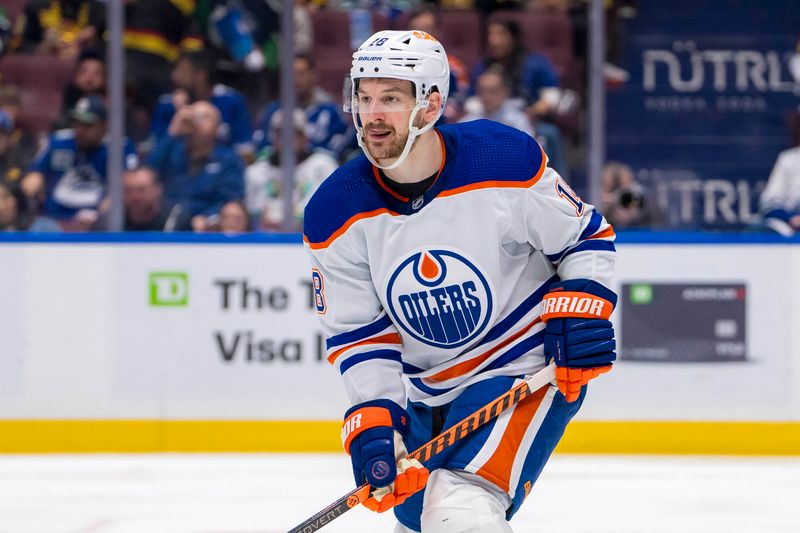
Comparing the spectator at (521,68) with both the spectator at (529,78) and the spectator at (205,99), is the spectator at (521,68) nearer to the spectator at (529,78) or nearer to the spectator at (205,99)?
the spectator at (529,78)

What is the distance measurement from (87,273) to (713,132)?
264 centimetres

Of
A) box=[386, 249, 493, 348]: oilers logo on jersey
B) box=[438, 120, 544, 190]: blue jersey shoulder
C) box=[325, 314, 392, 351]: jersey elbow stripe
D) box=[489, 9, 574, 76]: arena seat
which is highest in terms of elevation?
box=[489, 9, 574, 76]: arena seat

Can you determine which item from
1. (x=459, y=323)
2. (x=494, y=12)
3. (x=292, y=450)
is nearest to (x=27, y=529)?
(x=292, y=450)

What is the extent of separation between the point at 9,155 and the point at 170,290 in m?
0.94

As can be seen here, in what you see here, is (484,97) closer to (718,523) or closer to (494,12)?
(494,12)

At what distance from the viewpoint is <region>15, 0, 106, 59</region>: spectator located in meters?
5.02

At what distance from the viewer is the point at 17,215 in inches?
191

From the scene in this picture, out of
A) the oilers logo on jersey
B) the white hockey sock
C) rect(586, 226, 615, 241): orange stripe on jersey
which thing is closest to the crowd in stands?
rect(586, 226, 615, 241): orange stripe on jersey

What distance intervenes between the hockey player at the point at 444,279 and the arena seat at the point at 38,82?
3.09 m

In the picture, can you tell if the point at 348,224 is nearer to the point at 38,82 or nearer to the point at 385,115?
the point at 385,115

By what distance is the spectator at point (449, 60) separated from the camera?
5.02m

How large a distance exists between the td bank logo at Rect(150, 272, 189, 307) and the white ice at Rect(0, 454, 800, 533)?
56cm

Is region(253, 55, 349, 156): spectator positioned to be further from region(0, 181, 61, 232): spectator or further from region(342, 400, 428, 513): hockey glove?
region(342, 400, 428, 513): hockey glove

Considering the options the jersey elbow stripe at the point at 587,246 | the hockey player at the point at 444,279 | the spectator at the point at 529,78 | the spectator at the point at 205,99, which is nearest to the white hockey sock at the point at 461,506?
the hockey player at the point at 444,279
